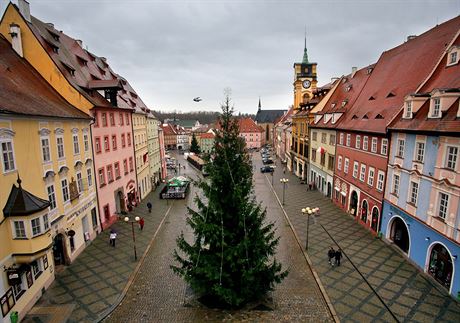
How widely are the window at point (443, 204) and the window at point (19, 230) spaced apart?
20.6 m

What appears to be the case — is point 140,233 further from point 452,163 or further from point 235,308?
point 452,163

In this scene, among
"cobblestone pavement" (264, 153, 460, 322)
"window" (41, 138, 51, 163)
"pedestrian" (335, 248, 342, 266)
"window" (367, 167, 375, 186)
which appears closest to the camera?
"cobblestone pavement" (264, 153, 460, 322)

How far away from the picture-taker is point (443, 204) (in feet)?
46.7

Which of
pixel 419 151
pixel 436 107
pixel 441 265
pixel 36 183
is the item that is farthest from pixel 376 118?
pixel 36 183

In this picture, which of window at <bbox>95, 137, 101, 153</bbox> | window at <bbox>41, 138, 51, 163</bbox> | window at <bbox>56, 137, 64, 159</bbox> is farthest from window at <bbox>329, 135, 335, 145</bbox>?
window at <bbox>41, 138, 51, 163</bbox>

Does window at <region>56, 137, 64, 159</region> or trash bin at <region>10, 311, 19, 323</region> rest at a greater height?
window at <region>56, 137, 64, 159</region>

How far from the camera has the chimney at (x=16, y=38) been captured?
17.1 meters

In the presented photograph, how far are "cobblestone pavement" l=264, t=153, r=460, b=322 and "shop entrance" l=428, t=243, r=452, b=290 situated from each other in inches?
16.1

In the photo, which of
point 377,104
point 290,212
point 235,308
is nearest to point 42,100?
point 235,308

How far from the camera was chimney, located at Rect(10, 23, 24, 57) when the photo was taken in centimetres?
1708

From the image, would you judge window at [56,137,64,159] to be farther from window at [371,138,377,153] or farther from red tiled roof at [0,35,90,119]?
window at [371,138,377,153]

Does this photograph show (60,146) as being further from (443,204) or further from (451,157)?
(443,204)

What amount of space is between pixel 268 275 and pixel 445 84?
15388 mm

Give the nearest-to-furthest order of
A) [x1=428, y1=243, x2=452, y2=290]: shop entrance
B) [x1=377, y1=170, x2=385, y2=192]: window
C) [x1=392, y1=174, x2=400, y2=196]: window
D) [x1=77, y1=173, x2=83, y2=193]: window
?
1. [x1=428, y1=243, x2=452, y2=290]: shop entrance
2. [x1=392, y1=174, x2=400, y2=196]: window
3. [x1=77, y1=173, x2=83, y2=193]: window
4. [x1=377, y1=170, x2=385, y2=192]: window
